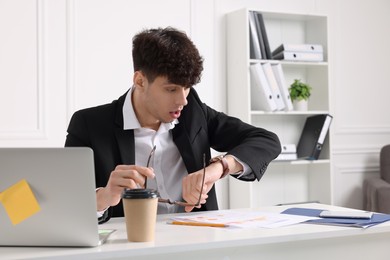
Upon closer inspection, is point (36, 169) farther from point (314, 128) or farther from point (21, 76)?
point (314, 128)

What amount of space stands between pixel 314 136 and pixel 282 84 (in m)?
0.48

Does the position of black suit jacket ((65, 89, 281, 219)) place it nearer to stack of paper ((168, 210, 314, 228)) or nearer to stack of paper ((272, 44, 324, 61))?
stack of paper ((168, 210, 314, 228))

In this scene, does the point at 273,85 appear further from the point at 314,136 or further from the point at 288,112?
the point at 314,136

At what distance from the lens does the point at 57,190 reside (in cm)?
151

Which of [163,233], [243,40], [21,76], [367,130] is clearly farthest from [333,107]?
[163,233]

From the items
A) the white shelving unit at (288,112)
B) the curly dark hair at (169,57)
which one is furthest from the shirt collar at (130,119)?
the white shelving unit at (288,112)

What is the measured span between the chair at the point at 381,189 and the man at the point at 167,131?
232cm

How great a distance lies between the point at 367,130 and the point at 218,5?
157 cm

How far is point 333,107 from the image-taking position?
16.2 ft

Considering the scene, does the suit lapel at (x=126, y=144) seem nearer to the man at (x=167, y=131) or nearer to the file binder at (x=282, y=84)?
the man at (x=167, y=131)

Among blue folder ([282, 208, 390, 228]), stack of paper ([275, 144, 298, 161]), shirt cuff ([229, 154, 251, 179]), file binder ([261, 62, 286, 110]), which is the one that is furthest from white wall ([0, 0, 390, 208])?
blue folder ([282, 208, 390, 228])

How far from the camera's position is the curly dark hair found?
2.14m

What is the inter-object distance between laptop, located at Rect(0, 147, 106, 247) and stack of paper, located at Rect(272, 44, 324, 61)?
315cm

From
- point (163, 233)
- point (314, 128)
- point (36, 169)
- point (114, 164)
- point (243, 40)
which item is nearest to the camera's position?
point (36, 169)
